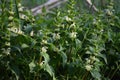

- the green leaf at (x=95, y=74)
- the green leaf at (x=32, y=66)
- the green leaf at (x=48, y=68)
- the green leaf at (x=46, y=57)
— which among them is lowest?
the green leaf at (x=95, y=74)

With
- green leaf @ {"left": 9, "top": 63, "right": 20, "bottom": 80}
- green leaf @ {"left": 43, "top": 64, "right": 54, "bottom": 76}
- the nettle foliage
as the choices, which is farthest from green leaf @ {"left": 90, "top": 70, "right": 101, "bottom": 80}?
green leaf @ {"left": 9, "top": 63, "right": 20, "bottom": 80}

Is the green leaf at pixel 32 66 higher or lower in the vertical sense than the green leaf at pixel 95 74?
higher

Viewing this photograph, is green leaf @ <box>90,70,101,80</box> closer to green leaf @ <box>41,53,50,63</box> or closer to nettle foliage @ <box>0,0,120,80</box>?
nettle foliage @ <box>0,0,120,80</box>

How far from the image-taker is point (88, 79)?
2.56 meters

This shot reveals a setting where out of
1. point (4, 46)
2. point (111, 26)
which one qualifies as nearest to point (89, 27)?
point (111, 26)

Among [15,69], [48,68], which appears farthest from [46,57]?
[15,69]

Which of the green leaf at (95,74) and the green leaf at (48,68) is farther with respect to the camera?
the green leaf at (95,74)

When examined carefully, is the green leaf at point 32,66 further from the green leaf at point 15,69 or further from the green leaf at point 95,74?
the green leaf at point 95,74

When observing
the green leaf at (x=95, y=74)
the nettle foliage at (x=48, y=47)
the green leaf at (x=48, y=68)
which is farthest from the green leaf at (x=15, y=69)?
the green leaf at (x=95, y=74)

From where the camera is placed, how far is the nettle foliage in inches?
87.0

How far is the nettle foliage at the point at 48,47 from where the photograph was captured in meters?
2.21

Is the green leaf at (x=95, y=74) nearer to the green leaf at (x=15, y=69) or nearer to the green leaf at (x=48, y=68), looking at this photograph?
the green leaf at (x=48, y=68)

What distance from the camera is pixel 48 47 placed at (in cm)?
228

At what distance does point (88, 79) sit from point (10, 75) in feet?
1.81
